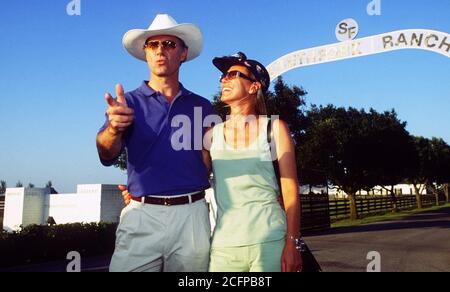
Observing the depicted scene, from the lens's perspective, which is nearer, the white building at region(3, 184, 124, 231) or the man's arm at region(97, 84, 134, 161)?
the man's arm at region(97, 84, 134, 161)

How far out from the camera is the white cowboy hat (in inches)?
129

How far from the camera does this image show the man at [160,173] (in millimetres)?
2812

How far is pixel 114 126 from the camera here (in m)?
2.56

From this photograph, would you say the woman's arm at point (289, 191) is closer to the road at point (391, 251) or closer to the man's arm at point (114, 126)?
the man's arm at point (114, 126)

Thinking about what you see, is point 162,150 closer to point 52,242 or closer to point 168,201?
point 168,201

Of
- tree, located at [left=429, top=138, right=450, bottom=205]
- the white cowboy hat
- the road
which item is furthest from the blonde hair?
tree, located at [left=429, top=138, right=450, bottom=205]

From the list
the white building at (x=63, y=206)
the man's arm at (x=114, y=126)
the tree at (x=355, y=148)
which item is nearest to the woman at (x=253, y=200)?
the man's arm at (x=114, y=126)

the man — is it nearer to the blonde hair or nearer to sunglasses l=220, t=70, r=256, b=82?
sunglasses l=220, t=70, r=256, b=82

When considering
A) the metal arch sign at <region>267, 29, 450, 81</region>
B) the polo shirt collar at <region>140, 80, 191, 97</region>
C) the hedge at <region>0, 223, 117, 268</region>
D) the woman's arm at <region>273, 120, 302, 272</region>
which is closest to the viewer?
the woman's arm at <region>273, 120, 302, 272</region>

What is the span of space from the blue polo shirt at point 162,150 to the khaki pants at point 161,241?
6.3 inches

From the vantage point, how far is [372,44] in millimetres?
6633

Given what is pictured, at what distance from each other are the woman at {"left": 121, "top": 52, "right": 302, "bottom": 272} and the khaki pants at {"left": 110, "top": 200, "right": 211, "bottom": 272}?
5.5 inches

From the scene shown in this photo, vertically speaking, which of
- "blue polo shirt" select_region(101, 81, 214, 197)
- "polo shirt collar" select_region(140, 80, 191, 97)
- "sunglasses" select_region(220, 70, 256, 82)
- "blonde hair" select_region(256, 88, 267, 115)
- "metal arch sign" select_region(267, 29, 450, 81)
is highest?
"metal arch sign" select_region(267, 29, 450, 81)

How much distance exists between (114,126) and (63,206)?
74.1ft
